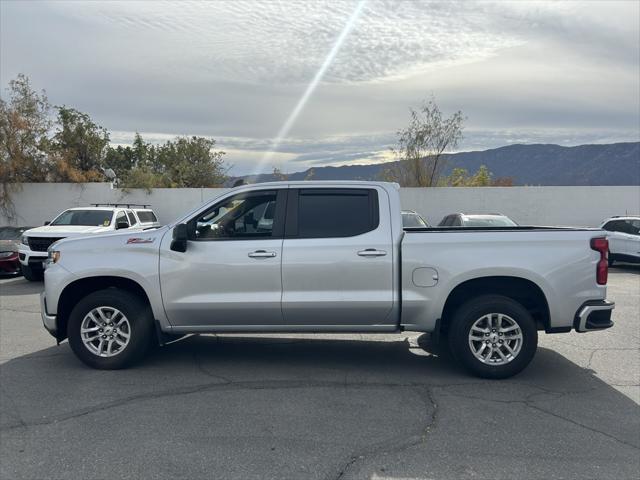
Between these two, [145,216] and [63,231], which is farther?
[145,216]

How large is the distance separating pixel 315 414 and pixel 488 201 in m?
19.8

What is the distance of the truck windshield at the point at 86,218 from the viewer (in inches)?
557

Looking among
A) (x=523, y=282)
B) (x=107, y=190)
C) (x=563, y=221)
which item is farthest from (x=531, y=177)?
(x=523, y=282)

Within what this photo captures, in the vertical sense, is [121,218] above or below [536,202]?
below

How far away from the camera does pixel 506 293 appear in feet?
18.5

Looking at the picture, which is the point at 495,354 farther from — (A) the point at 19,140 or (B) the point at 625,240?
(A) the point at 19,140

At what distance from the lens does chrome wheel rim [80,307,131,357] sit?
561cm

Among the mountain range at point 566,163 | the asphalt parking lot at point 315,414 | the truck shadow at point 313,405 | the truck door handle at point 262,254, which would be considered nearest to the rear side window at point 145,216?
the asphalt parking lot at point 315,414

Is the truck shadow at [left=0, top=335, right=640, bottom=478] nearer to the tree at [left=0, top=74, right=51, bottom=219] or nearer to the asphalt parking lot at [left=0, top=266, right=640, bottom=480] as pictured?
the asphalt parking lot at [left=0, top=266, right=640, bottom=480]

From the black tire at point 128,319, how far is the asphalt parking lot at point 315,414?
14 cm

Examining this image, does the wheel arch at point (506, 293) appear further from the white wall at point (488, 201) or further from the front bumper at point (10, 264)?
the white wall at point (488, 201)

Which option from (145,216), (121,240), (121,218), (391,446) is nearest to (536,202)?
(145,216)

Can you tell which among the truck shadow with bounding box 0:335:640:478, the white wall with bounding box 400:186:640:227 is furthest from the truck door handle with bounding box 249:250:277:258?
the white wall with bounding box 400:186:640:227

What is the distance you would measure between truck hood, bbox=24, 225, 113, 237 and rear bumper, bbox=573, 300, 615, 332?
1095 cm
